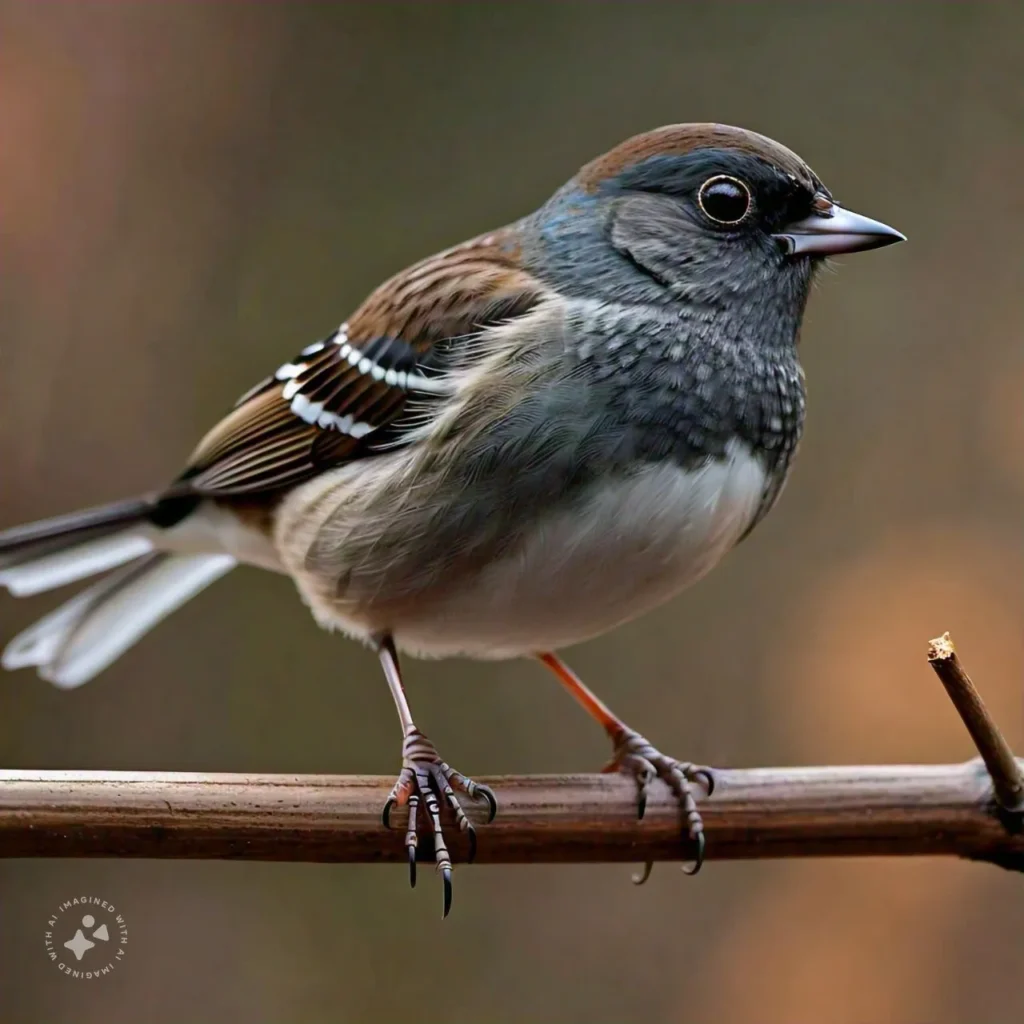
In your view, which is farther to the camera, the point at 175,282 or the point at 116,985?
the point at 175,282

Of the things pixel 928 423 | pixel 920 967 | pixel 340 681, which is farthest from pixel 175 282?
pixel 920 967

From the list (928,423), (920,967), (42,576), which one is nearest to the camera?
(42,576)

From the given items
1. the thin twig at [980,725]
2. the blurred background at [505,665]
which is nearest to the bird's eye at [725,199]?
the thin twig at [980,725]

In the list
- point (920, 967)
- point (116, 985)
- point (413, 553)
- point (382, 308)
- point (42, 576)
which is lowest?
point (116, 985)

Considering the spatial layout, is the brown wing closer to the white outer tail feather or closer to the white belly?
the white outer tail feather

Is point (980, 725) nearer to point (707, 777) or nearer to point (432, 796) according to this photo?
point (707, 777)

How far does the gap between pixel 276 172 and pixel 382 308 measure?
168 centimetres

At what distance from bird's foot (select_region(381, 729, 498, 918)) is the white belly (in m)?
0.24

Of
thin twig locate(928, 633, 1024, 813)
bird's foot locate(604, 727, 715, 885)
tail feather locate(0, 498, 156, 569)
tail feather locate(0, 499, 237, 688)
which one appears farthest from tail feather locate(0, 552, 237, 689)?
thin twig locate(928, 633, 1024, 813)

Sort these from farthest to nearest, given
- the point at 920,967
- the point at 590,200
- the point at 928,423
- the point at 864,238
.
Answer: the point at 928,423
the point at 920,967
the point at 590,200
the point at 864,238

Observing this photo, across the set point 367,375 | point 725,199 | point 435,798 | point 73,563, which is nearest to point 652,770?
point 435,798

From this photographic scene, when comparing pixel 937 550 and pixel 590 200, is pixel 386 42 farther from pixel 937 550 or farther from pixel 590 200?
pixel 937 550

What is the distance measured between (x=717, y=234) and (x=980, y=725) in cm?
86

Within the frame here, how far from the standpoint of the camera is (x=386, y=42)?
3809 millimetres
